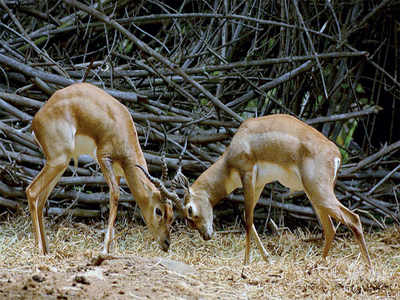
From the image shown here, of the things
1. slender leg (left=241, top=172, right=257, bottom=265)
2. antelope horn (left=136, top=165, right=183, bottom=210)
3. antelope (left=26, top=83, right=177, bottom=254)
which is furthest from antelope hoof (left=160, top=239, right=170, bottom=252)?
slender leg (left=241, top=172, right=257, bottom=265)

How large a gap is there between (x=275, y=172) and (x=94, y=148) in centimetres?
169

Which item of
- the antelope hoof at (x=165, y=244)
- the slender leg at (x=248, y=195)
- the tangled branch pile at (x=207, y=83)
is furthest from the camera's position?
the tangled branch pile at (x=207, y=83)

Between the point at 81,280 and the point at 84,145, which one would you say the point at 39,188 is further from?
the point at 81,280

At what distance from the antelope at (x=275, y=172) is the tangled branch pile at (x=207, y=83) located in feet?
2.13

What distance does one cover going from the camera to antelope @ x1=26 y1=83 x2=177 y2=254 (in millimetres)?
5352

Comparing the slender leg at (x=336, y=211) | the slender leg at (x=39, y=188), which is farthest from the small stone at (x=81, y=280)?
the slender leg at (x=336, y=211)

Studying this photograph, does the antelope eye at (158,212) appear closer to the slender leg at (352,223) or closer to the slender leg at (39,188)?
the slender leg at (39,188)

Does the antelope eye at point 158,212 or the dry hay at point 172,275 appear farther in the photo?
the antelope eye at point 158,212

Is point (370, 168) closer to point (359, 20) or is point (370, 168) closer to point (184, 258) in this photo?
point (359, 20)

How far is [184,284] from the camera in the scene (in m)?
4.24

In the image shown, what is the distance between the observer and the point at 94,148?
5.67m

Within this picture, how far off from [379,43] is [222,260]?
4.35 meters

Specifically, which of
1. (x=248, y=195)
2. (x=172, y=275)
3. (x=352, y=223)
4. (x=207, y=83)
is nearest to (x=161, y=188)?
(x=248, y=195)

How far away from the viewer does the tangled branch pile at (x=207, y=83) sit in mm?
6941
